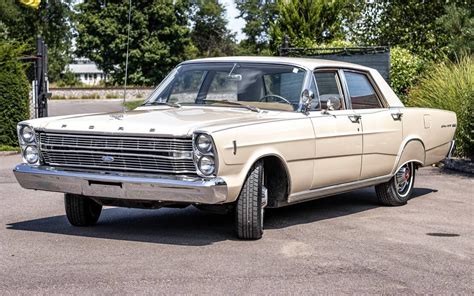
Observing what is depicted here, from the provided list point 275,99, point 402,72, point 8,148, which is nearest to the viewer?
point 275,99

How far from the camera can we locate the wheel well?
810cm

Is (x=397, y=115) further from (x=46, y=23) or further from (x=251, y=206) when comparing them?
(x=46, y=23)

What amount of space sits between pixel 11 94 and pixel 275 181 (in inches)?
450

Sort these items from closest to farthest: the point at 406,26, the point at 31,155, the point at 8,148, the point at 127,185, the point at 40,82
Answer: the point at 127,185, the point at 31,155, the point at 8,148, the point at 40,82, the point at 406,26

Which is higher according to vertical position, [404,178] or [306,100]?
[306,100]

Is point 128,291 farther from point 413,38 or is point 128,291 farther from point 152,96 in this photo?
point 413,38

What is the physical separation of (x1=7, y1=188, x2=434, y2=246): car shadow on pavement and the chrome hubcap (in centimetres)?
34

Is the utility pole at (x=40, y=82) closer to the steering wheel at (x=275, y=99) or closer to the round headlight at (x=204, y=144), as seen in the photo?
the steering wheel at (x=275, y=99)

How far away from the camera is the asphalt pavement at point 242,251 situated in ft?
20.2

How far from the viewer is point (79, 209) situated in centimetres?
838

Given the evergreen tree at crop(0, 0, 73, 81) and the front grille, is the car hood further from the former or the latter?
the evergreen tree at crop(0, 0, 73, 81)

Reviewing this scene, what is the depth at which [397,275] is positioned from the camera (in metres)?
6.52

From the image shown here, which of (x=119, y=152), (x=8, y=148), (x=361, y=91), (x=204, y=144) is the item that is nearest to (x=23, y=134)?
(x=119, y=152)

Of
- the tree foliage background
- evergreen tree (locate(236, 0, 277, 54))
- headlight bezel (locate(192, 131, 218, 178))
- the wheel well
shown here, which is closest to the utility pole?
the wheel well
